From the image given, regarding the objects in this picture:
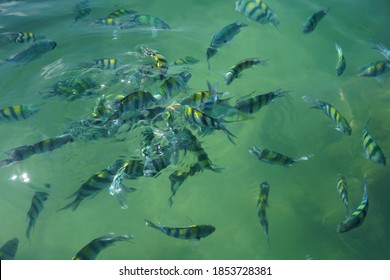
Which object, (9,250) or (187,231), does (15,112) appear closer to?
(9,250)

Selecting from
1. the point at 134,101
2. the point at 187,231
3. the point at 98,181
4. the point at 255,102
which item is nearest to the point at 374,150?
the point at 255,102

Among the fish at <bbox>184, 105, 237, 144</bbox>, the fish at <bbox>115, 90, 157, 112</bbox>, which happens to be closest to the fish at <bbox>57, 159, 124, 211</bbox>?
the fish at <bbox>115, 90, 157, 112</bbox>

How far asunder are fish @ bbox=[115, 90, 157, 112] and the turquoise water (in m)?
1.38

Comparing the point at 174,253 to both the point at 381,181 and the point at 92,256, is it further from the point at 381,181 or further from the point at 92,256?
the point at 381,181

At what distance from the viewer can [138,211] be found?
17.1 ft

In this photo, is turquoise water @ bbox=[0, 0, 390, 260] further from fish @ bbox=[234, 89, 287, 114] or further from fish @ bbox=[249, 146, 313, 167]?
fish @ bbox=[234, 89, 287, 114]

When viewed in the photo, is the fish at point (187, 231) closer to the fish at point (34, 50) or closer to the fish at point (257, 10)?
the fish at point (257, 10)

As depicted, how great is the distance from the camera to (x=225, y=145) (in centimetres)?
584

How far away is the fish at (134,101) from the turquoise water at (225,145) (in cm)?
138

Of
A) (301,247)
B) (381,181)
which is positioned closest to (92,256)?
(301,247)

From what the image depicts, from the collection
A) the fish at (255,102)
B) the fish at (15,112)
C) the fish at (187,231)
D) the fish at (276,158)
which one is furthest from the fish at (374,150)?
the fish at (15,112)

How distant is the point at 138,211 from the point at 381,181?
3.39 m
